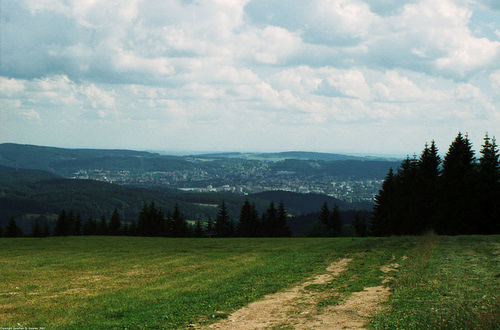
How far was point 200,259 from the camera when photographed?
31.3 m

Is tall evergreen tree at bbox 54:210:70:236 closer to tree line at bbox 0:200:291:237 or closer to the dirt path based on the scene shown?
tree line at bbox 0:200:291:237

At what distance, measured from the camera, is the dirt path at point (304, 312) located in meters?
12.5

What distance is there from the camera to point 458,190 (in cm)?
4503

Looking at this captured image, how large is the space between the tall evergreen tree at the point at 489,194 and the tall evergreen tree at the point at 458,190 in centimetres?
76

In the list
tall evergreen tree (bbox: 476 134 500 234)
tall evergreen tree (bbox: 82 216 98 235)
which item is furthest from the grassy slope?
tall evergreen tree (bbox: 82 216 98 235)

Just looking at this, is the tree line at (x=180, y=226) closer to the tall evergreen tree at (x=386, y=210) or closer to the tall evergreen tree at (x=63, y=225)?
the tall evergreen tree at (x=63, y=225)

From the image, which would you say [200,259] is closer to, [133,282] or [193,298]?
[133,282]

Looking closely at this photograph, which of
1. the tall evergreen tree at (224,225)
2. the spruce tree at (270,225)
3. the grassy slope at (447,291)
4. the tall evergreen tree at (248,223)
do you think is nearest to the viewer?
the grassy slope at (447,291)

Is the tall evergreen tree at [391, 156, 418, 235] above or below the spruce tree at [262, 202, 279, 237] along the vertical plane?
above

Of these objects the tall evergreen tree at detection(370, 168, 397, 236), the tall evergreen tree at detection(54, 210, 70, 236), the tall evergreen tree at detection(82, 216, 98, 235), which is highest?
the tall evergreen tree at detection(370, 168, 397, 236)

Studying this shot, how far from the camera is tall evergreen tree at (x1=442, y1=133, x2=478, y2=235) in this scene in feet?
143

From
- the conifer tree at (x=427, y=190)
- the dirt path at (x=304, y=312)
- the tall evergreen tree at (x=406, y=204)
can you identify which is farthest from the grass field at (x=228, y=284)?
the tall evergreen tree at (x=406, y=204)

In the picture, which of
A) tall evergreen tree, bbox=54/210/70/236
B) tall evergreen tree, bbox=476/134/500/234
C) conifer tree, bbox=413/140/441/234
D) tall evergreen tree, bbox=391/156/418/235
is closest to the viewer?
tall evergreen tree, bbox=476/134/500/234

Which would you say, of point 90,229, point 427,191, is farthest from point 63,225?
point 427,191
